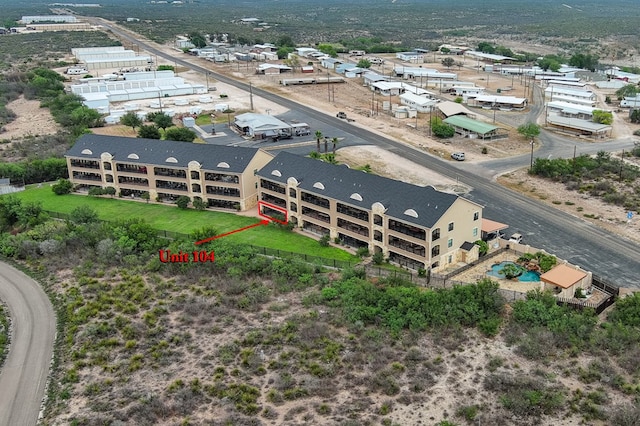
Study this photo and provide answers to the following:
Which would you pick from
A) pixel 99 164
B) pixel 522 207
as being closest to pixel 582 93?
pixel 522 207

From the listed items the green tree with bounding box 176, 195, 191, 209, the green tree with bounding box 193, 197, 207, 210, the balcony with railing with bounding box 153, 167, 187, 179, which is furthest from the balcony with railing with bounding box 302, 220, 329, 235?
the balcony with railing with bounding box 153, 167, 187, 179

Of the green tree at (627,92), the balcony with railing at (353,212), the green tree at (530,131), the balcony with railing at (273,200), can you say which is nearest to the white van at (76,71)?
the balcony with railing at (273,200)

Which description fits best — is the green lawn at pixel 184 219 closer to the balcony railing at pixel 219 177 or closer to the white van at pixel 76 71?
the balcony railing at pixel 219 177

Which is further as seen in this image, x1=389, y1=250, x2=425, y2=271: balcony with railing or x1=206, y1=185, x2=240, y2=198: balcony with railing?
x1=206, y1=185, x2=240, y2=198: balcony with railing

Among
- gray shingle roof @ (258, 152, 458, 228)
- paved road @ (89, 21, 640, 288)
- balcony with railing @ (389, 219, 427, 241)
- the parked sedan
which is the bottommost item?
paved road @ (89, 21, 640, 288)

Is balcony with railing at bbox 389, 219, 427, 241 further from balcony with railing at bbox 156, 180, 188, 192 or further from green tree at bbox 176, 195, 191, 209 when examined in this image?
balcony with railing at bbox 156, 180, 188, 192

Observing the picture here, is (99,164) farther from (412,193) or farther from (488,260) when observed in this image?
(488,260)

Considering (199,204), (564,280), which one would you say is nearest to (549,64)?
(199,204)
